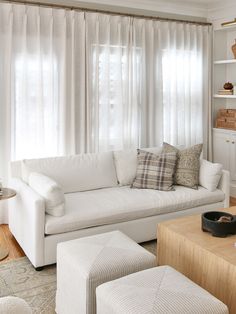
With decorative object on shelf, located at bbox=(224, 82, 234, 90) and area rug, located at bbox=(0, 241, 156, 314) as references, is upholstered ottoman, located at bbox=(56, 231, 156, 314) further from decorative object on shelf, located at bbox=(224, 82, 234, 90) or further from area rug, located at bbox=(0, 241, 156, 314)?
decorative object on shelf, located at bbox=(224, 82, 234, 90)

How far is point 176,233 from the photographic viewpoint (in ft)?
9.29

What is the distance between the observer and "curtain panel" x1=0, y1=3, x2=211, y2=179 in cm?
412

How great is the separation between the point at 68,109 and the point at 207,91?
212 cm

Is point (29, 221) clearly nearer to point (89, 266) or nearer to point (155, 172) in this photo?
point (89, 266)

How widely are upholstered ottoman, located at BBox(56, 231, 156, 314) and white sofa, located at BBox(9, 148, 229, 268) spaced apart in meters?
0.57

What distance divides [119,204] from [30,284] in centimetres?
104

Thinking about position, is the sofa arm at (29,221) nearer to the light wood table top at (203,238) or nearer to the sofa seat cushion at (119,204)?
the sofa seat cushion at (119,204)

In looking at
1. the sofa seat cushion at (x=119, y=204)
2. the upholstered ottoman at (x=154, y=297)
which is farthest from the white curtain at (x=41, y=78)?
the upholstered ottoman at (x=154, y=297)

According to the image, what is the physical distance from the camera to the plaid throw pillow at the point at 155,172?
3.97 metres

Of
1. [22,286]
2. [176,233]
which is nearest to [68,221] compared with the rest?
[22,286]

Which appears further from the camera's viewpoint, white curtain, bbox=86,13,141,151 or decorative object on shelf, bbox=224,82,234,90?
decorative object on shelf, bbox=224,82,234,90

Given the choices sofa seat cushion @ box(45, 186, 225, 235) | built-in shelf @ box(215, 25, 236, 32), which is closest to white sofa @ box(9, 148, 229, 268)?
sofa seat cushion @ box(45, 186, 225, 235)

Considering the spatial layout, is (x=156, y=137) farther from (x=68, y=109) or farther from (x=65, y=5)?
(x=65, y=5)

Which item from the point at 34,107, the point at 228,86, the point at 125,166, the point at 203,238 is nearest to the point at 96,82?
the point at 34,107
